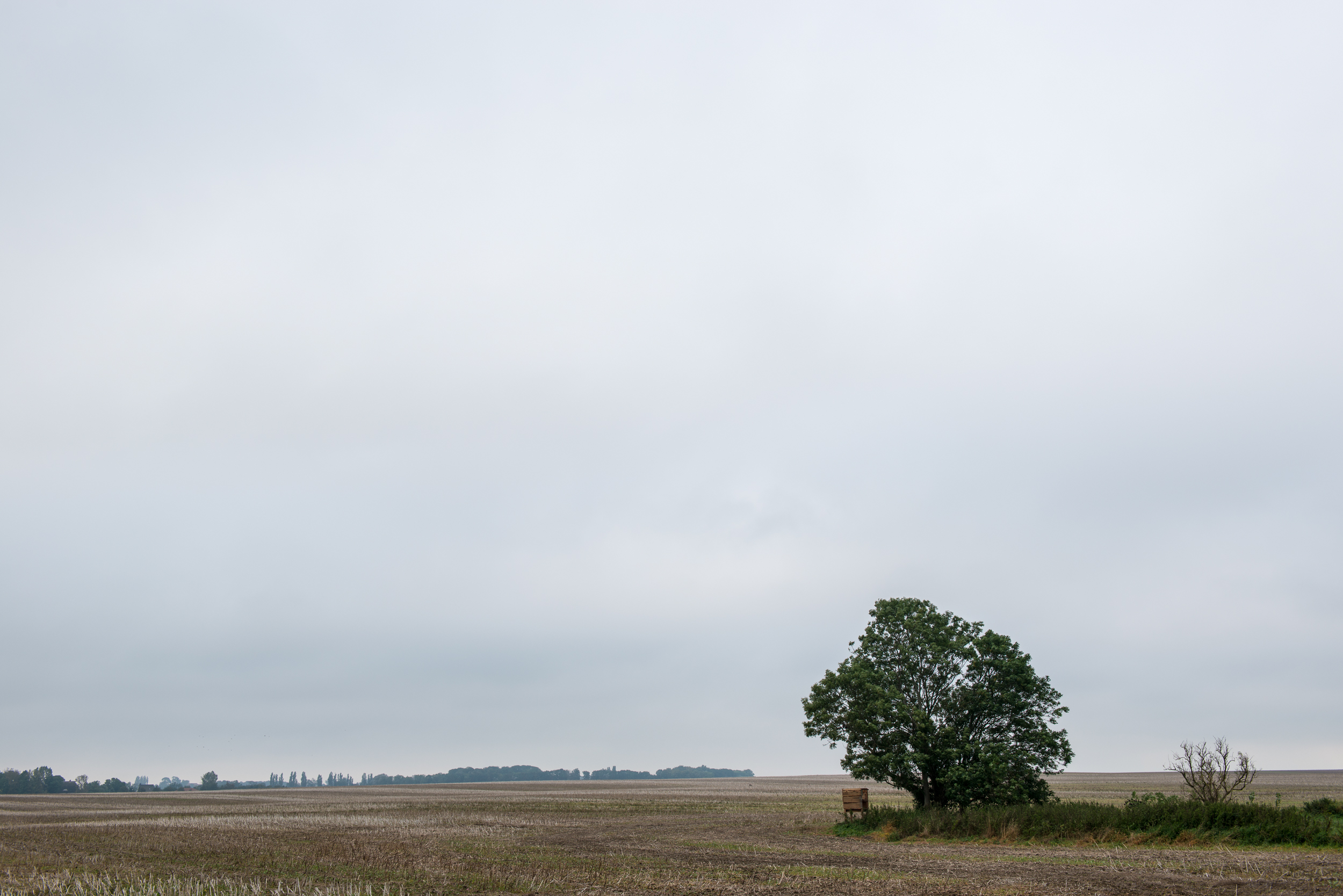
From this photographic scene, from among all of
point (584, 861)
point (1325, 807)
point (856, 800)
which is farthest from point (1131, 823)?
point (584, 861)

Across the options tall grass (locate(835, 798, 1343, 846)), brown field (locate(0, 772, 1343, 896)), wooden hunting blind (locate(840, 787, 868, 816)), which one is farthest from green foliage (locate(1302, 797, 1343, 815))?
wooden hunting blind (locate(840, 787, 868, 816))

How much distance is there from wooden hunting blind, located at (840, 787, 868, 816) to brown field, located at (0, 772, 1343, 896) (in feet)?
6.45

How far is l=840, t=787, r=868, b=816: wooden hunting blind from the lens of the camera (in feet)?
143

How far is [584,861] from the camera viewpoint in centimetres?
2948

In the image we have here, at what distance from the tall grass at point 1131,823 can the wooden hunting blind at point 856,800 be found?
321 cm

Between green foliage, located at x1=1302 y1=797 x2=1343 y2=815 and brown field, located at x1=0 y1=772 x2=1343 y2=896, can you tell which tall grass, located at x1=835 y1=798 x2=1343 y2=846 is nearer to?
green foliage, located at x1=1302 y1=797 x2=1343 y2=815

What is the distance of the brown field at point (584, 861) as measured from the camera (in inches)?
848

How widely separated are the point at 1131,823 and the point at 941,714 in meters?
10.3

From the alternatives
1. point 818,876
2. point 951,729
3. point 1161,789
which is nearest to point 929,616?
point 951,729

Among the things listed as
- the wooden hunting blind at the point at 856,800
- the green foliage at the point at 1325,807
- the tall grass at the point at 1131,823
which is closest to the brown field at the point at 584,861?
the tall grass at the point at 1131,823

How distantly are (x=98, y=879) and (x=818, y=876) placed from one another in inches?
874

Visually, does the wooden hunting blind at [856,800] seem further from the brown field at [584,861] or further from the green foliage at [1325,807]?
the green foliage at [1325,807]

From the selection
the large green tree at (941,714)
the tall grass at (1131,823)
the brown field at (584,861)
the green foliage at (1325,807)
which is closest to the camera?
the brown field at (584,861)

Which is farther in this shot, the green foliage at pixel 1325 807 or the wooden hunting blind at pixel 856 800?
the wooden hunting blind at pixel 856 800
